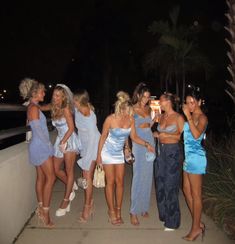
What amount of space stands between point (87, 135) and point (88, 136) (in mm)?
20

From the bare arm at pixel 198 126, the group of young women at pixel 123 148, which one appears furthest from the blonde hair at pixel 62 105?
the bare arm at pixel 198 126

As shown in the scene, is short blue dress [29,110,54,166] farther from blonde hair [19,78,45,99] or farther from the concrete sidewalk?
the concrete sidewalk

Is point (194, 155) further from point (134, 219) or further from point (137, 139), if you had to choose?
point (134, 219)

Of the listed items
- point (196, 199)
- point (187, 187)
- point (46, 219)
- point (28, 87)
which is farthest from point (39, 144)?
point (196, 199)

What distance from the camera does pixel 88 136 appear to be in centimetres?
576

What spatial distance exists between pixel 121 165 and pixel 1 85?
85.0 m

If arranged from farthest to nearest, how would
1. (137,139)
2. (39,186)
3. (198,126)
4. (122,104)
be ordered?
(39,186) < (137,139) < (122,104) < (198,126)

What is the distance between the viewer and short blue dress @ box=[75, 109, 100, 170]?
5719 millimetres

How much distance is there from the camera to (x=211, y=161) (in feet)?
27.4

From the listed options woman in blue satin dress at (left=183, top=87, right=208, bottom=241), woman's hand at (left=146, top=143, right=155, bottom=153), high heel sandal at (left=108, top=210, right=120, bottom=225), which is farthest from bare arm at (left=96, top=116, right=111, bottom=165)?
woman in blue satin dress at (left=183, top=87, right=208, bottom=241)

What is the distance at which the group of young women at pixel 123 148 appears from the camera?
504cm

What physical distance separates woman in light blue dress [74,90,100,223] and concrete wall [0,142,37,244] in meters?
0.77

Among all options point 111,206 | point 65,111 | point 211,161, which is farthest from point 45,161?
point 211,161

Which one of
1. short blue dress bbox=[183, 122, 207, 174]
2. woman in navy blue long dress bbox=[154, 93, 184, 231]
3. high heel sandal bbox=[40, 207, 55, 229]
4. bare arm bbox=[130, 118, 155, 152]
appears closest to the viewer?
short blue dress bbox=[183, 122, 207, 174]
